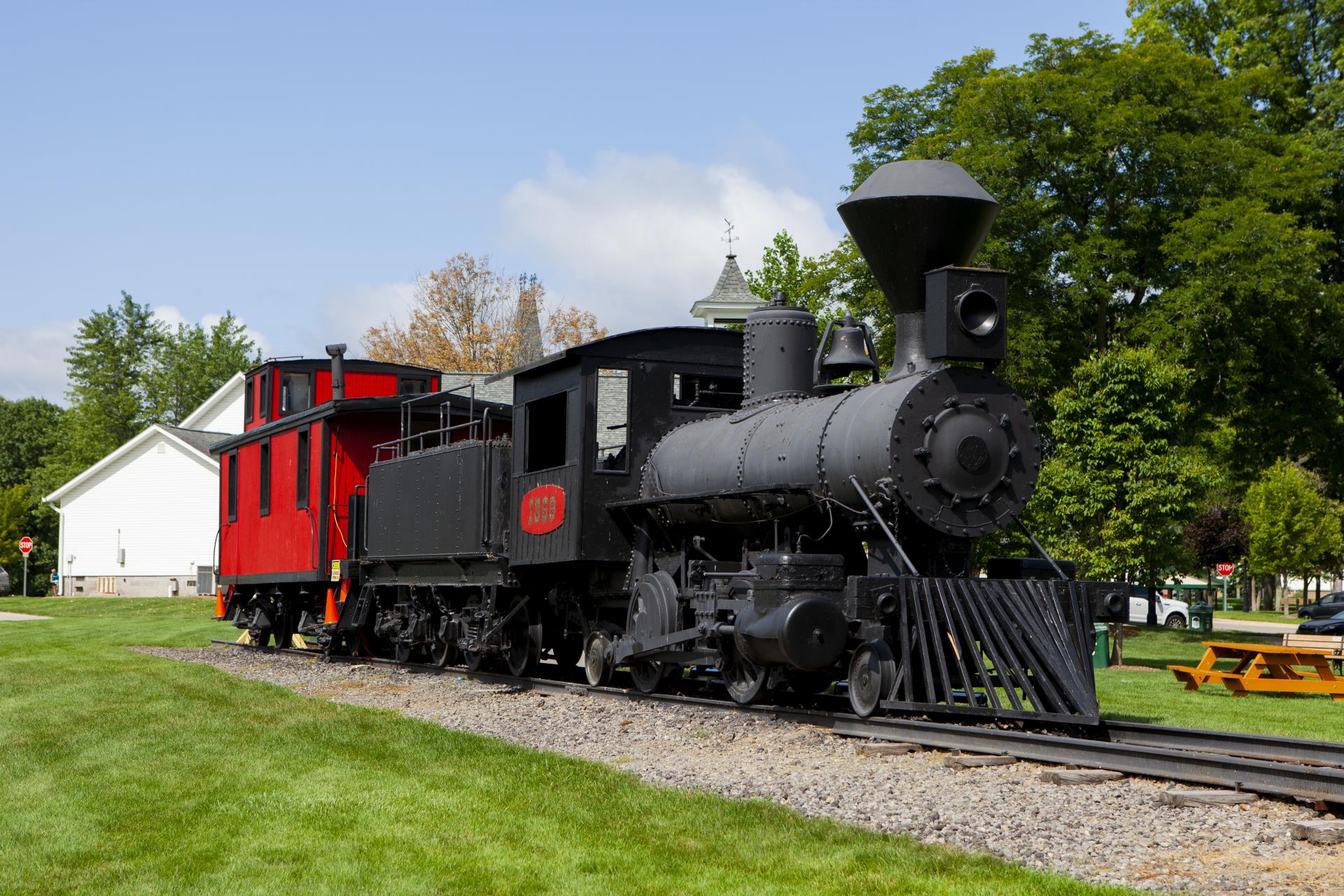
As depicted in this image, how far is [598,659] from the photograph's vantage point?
1357 cm

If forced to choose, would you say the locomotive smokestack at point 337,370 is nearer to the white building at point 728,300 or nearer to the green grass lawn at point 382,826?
the green grass lawn at point 382,826

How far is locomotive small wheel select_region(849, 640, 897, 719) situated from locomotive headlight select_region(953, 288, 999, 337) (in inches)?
95.4

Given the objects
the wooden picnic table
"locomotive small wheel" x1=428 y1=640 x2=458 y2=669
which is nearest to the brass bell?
the wooden picnic table

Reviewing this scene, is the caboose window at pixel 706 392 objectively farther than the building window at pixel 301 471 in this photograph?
No

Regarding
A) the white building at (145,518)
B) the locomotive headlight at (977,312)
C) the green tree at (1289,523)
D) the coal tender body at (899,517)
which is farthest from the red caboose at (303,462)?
the green tree at (1289,523)

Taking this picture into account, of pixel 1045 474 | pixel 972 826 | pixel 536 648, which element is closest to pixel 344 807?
pixel 972 826

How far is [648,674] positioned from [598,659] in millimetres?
974

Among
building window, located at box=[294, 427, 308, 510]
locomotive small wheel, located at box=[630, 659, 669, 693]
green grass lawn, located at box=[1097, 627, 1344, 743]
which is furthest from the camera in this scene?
building window, located at box=[294, 427, 308, 510]

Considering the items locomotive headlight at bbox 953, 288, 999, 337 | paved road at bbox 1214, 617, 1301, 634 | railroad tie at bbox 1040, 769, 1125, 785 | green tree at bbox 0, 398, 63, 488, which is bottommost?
paved road at bbox 1214, 617, 1301, 634

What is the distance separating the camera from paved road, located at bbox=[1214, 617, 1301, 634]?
38938mm

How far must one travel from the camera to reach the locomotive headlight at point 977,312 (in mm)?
9969

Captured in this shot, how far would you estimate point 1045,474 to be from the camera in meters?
22.1

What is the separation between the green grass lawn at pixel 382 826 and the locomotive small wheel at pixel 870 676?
7.26 ft

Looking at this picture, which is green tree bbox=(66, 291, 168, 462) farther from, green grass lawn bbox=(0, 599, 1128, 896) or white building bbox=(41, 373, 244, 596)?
green grass lawn bbox=(0, 599, 1128, 896)
